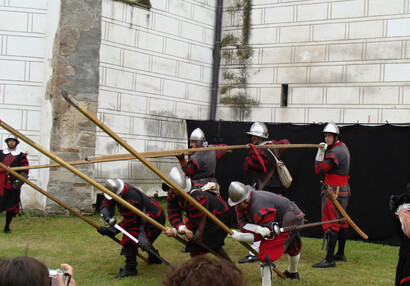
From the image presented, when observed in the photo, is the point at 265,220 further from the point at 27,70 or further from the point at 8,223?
the point at 27,70

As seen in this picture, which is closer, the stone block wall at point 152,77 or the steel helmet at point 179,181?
the steel helmet at point 179,181

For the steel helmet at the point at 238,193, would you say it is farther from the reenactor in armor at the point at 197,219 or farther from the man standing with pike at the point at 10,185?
the man standing with pike at the point at 10,185

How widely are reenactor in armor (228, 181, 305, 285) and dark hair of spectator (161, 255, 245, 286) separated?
336 cm

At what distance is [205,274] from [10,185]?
777cm

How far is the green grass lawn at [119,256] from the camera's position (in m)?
6.26

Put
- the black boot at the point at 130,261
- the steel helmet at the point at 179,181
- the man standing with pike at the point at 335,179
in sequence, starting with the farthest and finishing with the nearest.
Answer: the man standing with pike at the point at 335,179 < the black boot at the point at 130,261 < the steel helmet at the point at 179,181

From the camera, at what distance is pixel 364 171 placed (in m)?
8.65

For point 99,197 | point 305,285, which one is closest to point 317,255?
point 305,285

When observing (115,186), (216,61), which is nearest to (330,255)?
(115,186)

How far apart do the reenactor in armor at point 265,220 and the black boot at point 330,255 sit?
3.97 ft

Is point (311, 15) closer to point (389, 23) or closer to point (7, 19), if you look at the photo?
point (389, 23)

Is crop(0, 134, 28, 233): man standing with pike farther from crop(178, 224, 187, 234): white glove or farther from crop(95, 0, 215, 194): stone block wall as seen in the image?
crop(178, 224, 187, 234): white glove

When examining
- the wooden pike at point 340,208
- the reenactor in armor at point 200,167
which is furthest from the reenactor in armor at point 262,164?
the wooden pike at point 340,208

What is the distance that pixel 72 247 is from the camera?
781cm
